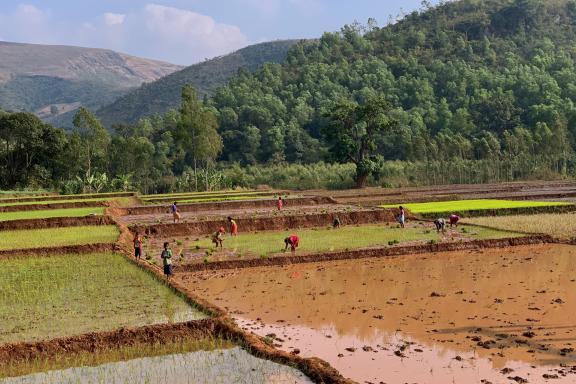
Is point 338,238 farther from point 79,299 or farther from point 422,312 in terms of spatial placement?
point 79,299

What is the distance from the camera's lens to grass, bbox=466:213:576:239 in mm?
22764

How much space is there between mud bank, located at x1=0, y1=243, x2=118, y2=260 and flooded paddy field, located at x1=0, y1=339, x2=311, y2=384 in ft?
37.9

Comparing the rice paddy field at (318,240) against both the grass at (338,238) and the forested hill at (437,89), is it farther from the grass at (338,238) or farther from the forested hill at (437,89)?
the forested hill at (437,89)

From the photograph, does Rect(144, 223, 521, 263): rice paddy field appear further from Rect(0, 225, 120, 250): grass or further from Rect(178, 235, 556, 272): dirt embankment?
Rect(0, 225, 120, 250): grass

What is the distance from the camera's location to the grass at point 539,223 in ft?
74.7

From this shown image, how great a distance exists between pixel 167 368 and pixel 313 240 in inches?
554

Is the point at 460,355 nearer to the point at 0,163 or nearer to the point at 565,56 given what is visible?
the point at 0,163

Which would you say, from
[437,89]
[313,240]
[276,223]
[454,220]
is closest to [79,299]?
[313,240]

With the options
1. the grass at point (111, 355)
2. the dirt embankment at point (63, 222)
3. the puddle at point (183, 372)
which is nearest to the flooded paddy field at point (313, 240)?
the dirt embankment at point (63, 222)

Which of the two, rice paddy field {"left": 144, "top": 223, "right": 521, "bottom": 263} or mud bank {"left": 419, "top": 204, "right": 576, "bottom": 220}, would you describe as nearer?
rice paddy field {"left": 144, "top": 223, "right": 521, "bottom": 263}

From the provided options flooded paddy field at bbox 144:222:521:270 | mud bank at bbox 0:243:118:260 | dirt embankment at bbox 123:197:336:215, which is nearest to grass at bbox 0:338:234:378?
flooded paddy field at bbox 144:222:521:270

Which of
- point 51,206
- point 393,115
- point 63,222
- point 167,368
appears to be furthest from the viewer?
point 393,115

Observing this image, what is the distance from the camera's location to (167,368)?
30.0 feet

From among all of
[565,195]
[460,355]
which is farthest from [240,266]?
[565,195]
